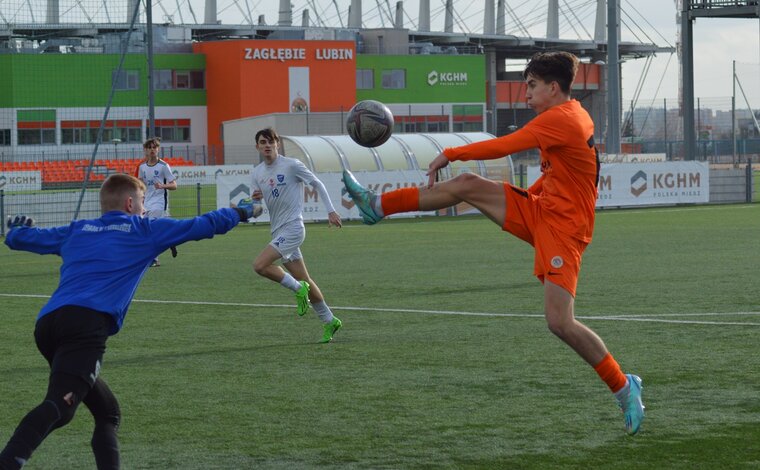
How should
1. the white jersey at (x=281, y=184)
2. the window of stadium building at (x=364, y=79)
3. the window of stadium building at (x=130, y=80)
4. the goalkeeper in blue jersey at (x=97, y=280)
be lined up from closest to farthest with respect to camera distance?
the goalkeeper in blue jersey at (x=97, y=280)
the white jersey at (x=281, y=184)
the window of stadium building at (x=130, y=80)
the window of stadium building at (x=364, y=79)

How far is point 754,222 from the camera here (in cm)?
2980

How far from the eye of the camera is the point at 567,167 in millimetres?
7848

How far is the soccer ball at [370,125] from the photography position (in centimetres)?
1080

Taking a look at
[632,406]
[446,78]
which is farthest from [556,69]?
[446,78]

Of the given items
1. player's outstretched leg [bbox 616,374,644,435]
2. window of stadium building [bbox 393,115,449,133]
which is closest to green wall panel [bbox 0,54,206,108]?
window of stadium building [bbox 393,115,449,133]

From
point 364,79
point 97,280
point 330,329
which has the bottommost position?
point 330,329

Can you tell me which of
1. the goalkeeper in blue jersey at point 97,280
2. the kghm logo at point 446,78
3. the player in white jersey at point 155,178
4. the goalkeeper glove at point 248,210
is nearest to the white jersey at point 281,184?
the goalkeeper glove at point 248,210

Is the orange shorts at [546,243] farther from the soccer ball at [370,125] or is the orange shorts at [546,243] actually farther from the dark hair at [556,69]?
the soccer ball at [370,125]

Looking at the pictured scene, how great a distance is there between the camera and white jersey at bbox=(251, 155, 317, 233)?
13.6m

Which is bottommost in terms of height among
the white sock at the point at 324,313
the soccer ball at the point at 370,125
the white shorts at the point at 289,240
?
the white sock at the point at 324,313

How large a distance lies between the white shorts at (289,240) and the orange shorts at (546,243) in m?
5.41

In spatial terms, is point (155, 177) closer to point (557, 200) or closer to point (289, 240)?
point (289, 240)

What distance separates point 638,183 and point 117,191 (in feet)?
106

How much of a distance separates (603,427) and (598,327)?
469 cm
